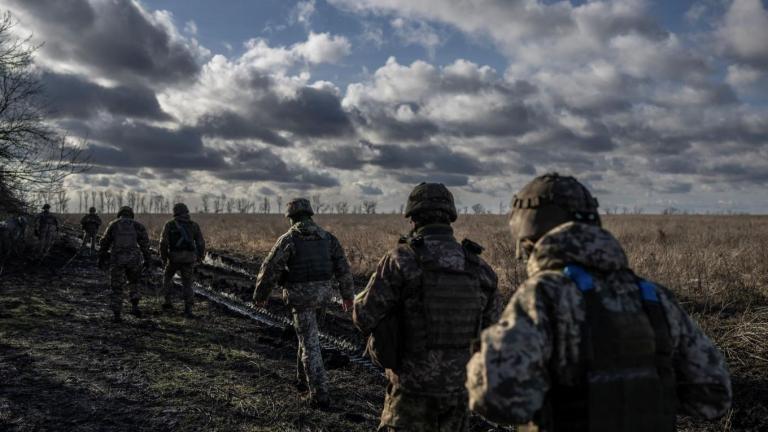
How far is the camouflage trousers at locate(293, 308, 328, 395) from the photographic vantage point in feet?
19.6

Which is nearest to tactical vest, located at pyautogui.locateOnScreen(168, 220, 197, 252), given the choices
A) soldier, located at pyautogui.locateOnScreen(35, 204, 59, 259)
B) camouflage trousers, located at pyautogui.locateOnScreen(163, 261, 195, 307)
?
camouflage trousers, located at pyautogui.locateOnScreen(163, 261, 195, 307)

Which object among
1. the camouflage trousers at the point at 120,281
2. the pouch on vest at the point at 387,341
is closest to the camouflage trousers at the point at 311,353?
the pouch on vest at the point at 387,341

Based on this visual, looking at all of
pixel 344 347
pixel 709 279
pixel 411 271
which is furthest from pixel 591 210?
pixel 709 279

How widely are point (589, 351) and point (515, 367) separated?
0.32 m

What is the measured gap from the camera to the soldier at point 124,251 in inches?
415

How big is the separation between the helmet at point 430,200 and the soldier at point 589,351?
1505mm

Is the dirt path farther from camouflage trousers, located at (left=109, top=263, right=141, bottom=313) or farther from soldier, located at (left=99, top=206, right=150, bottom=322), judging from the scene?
soldier, located at (left=99, top=206, right=150, bottom=322)

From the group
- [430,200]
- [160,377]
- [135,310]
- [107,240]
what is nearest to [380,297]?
[430,200]

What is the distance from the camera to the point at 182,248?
11.1 metres

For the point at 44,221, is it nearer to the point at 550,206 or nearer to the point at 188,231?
the point at 188,231

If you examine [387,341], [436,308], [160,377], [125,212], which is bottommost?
[160,377]

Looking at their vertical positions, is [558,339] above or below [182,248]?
above

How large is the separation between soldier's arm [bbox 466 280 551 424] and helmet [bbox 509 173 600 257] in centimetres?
48

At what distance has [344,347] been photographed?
812cm
